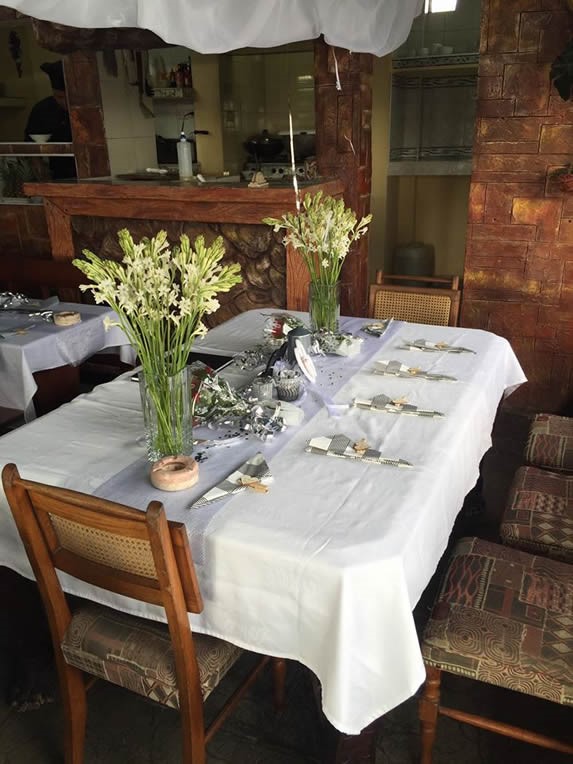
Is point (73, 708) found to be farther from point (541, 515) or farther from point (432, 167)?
point (432, 167)

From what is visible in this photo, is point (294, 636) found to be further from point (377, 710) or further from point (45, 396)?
point (45, 396)

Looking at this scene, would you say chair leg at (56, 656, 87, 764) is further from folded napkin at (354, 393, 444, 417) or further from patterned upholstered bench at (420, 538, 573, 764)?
folded napkin at (354, 393, 444, 417)

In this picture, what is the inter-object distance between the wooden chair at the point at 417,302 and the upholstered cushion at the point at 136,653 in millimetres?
1780

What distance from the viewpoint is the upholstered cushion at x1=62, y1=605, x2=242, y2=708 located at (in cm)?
140

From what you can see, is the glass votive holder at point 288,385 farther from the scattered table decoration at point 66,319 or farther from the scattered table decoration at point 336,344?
the scattered table decoration at point 66,319

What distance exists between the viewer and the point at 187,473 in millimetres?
1468

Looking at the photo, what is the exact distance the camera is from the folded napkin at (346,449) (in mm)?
1561

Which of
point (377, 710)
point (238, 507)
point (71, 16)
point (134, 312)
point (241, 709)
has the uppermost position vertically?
point (71, 16)

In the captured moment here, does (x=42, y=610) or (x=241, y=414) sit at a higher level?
(x=241, y=414)

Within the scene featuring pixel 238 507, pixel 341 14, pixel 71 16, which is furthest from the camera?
pixel 341 14

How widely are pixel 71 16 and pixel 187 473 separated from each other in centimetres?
235

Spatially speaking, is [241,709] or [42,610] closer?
[241,709]

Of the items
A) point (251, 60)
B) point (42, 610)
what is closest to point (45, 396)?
point (42, 610)

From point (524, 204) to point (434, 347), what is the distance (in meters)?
1.35
